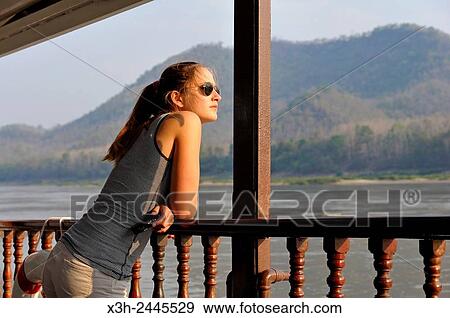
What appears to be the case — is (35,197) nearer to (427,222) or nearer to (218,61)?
(218,61)

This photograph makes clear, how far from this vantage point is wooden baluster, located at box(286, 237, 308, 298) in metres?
2.47

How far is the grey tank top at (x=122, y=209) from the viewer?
2.01 meters

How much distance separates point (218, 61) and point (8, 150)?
483 inches

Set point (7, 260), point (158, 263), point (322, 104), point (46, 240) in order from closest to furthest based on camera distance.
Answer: point (158, 263) → point (46, 240) → point (7, 260) → point (322, 104)

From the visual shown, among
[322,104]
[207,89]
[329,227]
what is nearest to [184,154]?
[207,89]

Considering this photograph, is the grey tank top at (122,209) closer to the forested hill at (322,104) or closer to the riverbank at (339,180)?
the riverbank at (339,180)

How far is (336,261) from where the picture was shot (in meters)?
2.32

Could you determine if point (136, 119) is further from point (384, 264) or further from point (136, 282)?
point (136, 282)

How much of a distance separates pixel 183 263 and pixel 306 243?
660 mm

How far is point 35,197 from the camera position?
1508 inches

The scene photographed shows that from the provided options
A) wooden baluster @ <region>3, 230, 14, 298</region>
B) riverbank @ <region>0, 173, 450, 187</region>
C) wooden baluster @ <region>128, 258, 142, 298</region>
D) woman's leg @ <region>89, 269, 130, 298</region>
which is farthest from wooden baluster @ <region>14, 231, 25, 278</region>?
riverbank @ <region>0, 173, 450, 187</region>

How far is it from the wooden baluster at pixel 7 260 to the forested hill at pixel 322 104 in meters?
26.3

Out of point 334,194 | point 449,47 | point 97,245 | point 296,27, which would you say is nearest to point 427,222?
point 97,245

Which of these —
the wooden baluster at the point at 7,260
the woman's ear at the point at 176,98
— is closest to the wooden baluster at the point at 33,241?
the wooden baluster at the point at 7,260
